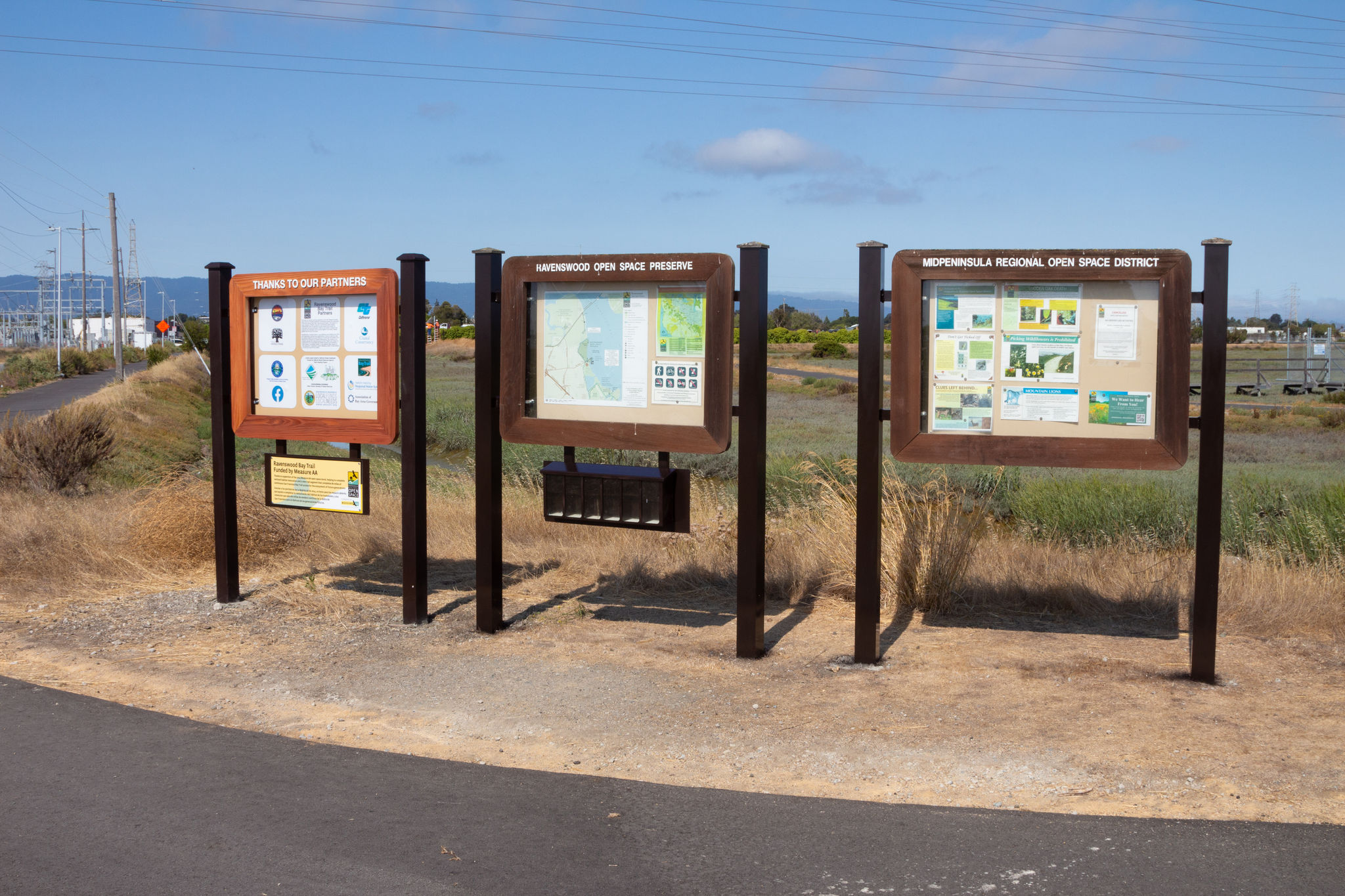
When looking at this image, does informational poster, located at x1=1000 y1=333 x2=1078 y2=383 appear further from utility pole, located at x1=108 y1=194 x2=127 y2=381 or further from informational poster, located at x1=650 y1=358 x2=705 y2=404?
utility pole, located at x1=108 y1=194 x2=127 y2=381

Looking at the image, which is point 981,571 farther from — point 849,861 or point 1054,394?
point 849,861

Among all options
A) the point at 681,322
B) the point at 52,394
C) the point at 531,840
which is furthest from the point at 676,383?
the point at 52,394

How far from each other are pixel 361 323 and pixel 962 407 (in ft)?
12.5

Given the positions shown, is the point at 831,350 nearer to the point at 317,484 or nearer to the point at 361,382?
the point at 317,484

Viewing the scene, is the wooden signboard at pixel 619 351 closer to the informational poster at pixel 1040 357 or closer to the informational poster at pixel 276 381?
the informational poster at pixel 1040 357

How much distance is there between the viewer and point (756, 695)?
18.7 feet

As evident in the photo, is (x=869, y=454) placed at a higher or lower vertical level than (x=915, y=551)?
higher

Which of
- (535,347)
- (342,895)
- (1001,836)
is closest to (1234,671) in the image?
(1001,836)

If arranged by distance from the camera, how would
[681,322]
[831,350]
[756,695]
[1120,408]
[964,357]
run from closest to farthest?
1. [756,695]
2. [1120,408]
3. [964,357]
4. [681,322]
5. [831,350]

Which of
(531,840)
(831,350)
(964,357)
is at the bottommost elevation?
(531,840)

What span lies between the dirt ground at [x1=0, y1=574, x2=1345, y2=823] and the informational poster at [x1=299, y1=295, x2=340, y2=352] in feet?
5.74

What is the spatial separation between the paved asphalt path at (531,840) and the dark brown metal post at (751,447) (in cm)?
196

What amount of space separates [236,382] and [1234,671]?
6.38m

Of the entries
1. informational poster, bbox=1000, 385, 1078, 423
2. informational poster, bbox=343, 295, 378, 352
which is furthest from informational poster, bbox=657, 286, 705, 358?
informational poster, bbox=343, 295, 378, 352
